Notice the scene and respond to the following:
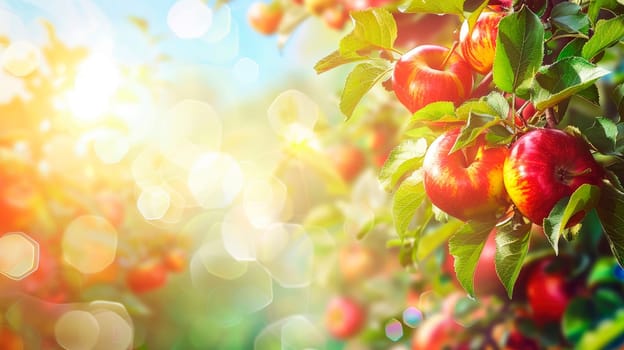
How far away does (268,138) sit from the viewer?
10.8 ft

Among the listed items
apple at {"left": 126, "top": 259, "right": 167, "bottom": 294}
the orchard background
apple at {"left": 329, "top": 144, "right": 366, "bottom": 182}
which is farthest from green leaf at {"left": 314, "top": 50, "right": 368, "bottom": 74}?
apple at {"left": 126, "top": 259, "right": 167, "bottom": 294}

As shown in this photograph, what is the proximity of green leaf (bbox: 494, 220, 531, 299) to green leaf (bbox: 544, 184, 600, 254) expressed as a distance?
40mm

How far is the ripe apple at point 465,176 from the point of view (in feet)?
1.41

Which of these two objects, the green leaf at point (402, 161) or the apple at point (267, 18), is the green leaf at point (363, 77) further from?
the apple at point (267, 18)

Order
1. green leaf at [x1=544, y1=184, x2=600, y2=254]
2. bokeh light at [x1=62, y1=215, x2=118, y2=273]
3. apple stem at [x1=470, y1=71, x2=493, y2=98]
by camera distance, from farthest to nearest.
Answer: bokeh light at [x1=62, y1=215, x2=118, y2=273], apple stem at [x1=470, y1=71, x2=493, y2=98], green leaf at [x1=544, y1=184, x2=600, y2=254]

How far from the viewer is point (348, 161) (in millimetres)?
1367

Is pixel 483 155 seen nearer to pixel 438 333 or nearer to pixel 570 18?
pixel 570 18

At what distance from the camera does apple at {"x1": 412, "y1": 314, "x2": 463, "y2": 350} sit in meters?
1.14

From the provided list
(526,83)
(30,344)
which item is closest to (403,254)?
(526,83)

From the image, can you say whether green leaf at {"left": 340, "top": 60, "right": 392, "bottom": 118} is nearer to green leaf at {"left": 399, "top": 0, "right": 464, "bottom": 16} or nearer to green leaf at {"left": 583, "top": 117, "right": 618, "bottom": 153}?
green leaf at {"left": 399, "top": 0, "right": 464, "bottom": 16}

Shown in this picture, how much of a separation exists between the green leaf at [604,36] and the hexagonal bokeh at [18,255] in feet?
2.70

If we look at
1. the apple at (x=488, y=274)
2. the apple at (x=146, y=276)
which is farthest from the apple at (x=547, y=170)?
the apple at (x=146, y=276)

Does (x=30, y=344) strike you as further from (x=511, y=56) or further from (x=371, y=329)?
(x=511, y=56)

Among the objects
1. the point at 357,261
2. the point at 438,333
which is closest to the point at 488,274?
the point at 438,333
